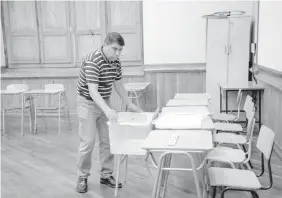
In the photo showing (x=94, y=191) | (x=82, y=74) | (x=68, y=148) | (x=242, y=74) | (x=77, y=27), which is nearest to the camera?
(x=82, y=74)

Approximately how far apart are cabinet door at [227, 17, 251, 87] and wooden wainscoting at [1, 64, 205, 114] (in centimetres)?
67

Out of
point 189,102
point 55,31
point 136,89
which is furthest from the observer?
point 55,31

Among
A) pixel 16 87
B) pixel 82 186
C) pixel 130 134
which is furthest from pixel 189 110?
pixel 16 87

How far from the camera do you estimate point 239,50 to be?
18.3ft

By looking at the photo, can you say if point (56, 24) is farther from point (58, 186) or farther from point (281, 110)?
point (281, 110)

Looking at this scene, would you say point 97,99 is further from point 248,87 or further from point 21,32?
point 21,32

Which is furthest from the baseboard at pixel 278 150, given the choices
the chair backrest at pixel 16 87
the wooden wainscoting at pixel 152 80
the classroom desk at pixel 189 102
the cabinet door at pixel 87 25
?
the chair backrest at pixel 16 87

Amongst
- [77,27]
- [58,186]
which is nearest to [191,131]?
[58,186]

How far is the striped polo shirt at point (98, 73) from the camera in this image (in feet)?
9.25

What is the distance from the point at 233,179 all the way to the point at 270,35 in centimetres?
287

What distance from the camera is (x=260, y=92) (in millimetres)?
4992

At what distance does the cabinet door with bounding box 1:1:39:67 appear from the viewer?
6730 mm

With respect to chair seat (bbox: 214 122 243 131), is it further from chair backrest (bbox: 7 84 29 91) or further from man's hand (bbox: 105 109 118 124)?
chair backrest (bbox: 7 84 29 91)

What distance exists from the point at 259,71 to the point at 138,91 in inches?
79.1
